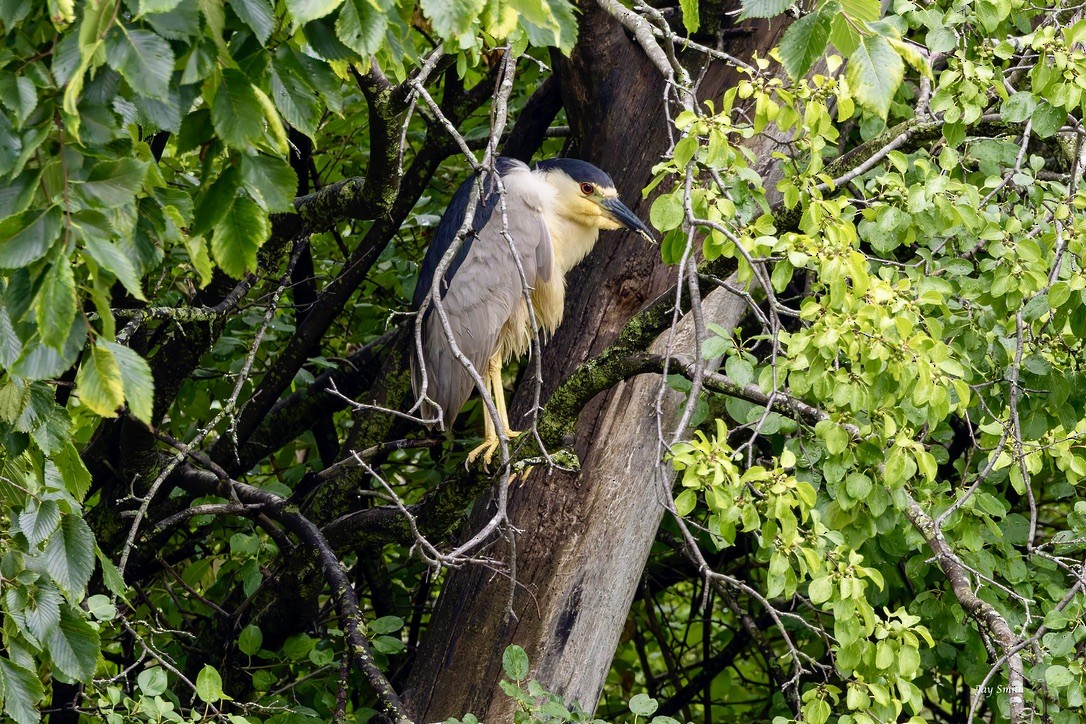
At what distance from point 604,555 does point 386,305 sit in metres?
2.03

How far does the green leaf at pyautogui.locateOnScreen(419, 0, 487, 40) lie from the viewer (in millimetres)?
1289

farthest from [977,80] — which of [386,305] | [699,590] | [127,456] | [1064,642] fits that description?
[699,590]

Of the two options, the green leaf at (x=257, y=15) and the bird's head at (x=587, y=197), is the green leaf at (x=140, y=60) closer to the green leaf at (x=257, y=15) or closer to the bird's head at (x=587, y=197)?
the green leaf at (x=257, y=15)

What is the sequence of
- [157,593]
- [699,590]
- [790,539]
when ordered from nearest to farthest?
1. [790,539]
2. [157,593]
3. [699,590]

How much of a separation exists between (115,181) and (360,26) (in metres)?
0.34

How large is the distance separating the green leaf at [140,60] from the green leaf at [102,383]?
0.30 meters

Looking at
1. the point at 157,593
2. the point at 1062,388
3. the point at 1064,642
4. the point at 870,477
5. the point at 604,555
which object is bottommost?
the point at 157,593

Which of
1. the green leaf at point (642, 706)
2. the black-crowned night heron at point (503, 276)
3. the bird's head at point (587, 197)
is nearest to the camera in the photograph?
the green leaf at point (642, 706)

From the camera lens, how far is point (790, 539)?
1.94 meters

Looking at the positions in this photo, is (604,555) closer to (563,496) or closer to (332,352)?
(563,496)

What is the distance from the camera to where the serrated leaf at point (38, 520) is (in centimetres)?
173

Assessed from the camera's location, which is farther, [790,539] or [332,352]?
[332,352]

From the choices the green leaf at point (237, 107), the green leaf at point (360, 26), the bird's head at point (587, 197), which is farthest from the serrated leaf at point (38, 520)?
the bird's head at point (587, 197)

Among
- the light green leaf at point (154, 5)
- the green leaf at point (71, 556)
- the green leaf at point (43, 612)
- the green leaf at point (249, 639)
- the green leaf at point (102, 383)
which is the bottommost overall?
the green leaf at point (249, 639)
